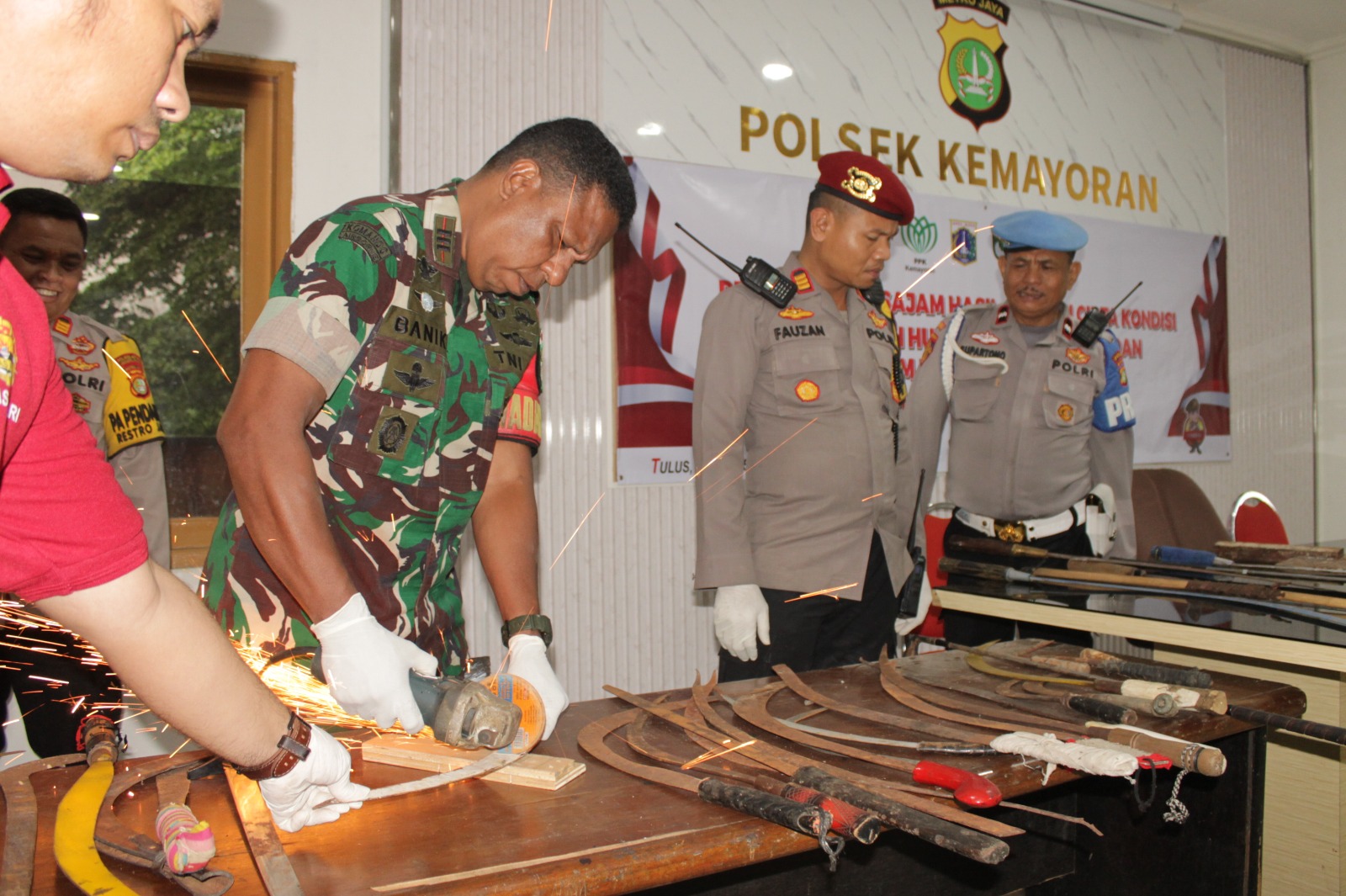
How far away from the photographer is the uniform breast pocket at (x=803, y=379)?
2.83m

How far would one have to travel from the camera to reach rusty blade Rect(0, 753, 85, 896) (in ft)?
3.45

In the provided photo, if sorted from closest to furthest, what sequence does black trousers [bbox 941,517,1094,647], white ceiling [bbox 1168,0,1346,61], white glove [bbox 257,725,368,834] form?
white glove [bbox 257,725,368,834] < black trousers [bbox 941,517,1094,647] < white ceiling [bbox 1168,0,1346,61]

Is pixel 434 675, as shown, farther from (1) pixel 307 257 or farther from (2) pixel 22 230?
(2) pixel 22 230

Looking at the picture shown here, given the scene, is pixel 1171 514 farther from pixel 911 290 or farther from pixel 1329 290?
pixel 1329 290

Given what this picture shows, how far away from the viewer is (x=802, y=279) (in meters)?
2.97

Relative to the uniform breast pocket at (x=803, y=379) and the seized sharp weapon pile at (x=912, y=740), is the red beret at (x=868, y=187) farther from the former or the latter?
the seized sharp weapon pile at (x=912, y=740)

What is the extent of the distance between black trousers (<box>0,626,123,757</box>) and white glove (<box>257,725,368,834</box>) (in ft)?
5.62

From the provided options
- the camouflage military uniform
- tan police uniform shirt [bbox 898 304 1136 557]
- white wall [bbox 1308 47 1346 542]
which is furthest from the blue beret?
white wall [bbox 1308 47 1346 542]

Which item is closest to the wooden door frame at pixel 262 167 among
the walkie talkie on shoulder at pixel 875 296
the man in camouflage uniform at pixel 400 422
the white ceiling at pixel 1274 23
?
the man in camouflage uniform at pixel 400 422

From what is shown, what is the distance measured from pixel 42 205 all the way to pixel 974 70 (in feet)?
Answer: 13.3

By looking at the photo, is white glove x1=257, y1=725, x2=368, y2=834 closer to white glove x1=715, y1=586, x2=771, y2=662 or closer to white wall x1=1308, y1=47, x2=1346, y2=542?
white glove x1=715, y1=586, x2=771, y2=662

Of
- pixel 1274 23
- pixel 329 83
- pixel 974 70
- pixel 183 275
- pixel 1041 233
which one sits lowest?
pixel 183 275

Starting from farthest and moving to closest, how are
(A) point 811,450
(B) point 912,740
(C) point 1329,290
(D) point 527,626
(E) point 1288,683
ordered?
(C) point 1329,290 → (A) point 811,450 → (E) point 1288,683 → (D) point 527,626 → (B) point 912,740

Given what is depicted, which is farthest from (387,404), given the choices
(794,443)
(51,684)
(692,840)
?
(51,684)
